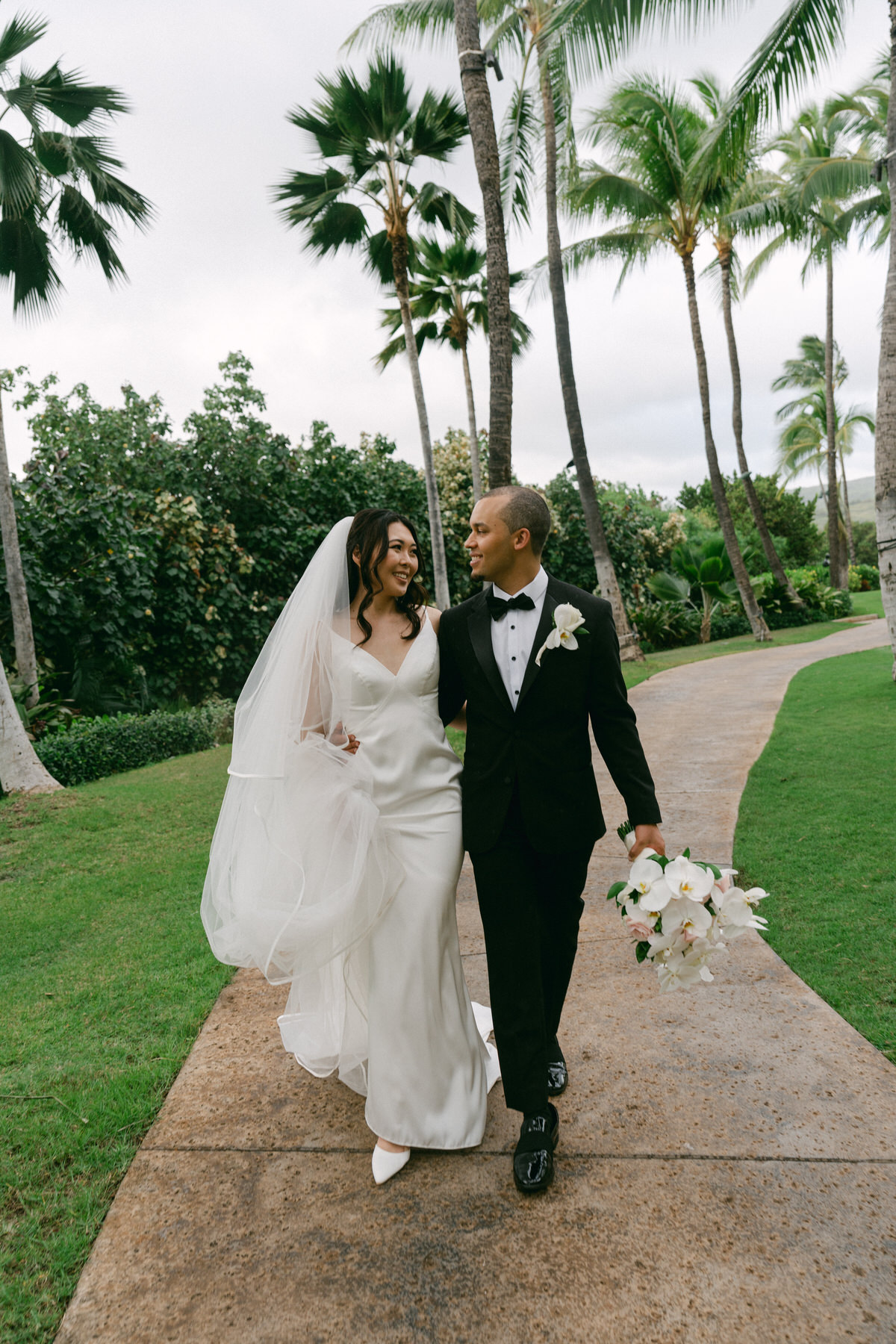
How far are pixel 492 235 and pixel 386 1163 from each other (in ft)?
29.9

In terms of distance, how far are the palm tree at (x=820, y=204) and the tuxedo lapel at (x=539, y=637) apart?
21.3 meters

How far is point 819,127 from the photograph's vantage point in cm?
2362

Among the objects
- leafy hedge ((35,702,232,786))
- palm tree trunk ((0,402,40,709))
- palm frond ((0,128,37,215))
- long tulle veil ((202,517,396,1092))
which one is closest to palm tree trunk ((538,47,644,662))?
leafy hedge ((35,702,232,786))

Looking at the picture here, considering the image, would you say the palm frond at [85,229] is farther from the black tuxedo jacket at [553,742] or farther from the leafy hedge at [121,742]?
the black tuxedo jacket at [553,742]

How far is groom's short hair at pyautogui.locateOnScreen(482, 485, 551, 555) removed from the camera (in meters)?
2.83

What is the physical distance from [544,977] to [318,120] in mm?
14940

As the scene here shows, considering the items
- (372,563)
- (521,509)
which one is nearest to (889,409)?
(521,509)

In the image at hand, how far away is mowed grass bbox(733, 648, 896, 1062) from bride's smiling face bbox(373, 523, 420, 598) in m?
2.40

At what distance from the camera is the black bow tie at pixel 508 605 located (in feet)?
9.36

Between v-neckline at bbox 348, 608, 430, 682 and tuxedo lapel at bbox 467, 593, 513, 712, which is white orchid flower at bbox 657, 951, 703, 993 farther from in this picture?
v-neckline at bbox 348, 608, 430, 682

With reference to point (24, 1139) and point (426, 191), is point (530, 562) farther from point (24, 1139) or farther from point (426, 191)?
point (426, 191)

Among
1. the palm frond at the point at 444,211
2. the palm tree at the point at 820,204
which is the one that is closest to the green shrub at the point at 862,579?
the palm tree at the point at 820,204

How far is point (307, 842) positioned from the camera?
280cm

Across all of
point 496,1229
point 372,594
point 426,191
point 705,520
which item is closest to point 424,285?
point 426,191
